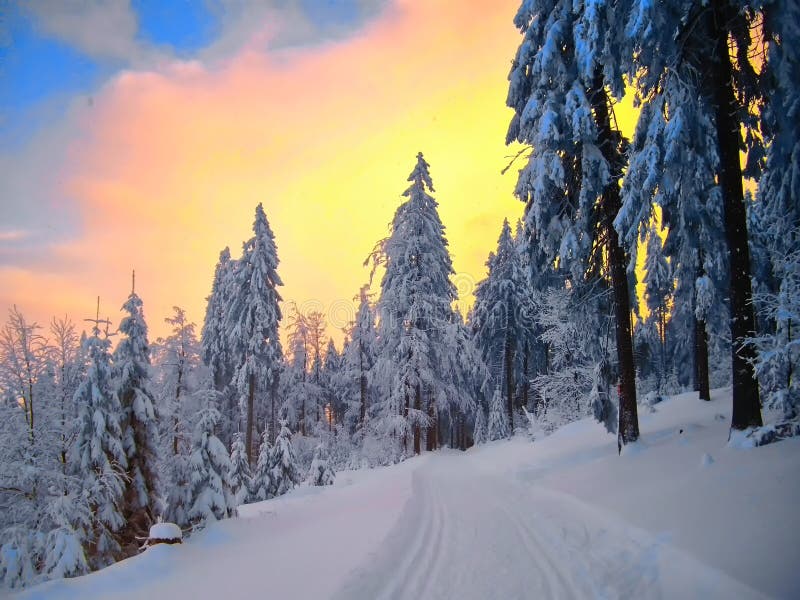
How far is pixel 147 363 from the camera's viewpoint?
16344mm

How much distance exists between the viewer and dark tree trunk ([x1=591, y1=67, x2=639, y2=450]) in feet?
37.1

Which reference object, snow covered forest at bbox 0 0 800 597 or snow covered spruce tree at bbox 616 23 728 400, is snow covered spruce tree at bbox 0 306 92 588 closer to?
snow covered forest at bbox 0 0 800 597

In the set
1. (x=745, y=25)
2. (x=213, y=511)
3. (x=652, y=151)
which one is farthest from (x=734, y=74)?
(x=213, y=511)

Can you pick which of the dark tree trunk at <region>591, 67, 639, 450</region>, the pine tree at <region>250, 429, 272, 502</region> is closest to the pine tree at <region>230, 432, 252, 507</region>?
the pine tree at <region>250, 429, 272, 502</region>

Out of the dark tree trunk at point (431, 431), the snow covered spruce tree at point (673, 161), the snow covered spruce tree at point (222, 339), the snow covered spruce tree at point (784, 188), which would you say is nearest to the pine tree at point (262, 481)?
the dark tree trunk at point (431, 431)

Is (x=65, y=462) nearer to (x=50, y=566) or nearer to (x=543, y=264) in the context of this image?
(x=50, y=566)

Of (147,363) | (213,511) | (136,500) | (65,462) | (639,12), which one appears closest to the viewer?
(639,12)

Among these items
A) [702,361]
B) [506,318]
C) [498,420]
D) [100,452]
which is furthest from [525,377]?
[100,452]

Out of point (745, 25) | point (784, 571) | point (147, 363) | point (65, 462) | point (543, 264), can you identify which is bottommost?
point (65, 462)

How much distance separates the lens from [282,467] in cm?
2123

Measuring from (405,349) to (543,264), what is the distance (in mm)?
13752

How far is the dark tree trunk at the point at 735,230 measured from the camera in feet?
27.8

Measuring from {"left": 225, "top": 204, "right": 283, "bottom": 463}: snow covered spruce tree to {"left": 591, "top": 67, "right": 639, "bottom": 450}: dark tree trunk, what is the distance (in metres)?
22.4

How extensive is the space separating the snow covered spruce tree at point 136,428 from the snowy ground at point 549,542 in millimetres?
5727
